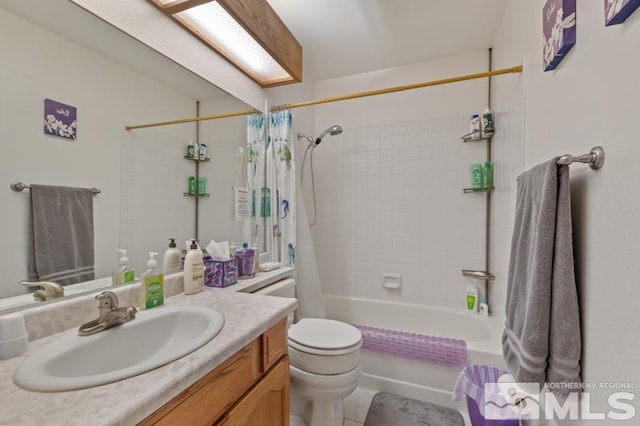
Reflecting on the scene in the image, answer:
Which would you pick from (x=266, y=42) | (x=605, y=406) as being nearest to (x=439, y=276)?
(x=605, y=406)

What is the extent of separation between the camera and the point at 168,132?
1.25 metres

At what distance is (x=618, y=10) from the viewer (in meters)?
0.62

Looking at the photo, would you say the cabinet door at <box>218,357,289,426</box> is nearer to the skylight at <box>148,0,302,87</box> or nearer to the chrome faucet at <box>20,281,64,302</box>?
the chrome faucet at <box>20,281,64,302</box>

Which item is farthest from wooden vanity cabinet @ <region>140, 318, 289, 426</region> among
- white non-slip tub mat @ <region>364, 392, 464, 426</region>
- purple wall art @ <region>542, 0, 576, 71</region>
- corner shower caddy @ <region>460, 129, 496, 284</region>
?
corner shower caddy @ <region>460, 129, 496, 284</region>

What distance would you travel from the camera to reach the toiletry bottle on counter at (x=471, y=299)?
2102 millimetres

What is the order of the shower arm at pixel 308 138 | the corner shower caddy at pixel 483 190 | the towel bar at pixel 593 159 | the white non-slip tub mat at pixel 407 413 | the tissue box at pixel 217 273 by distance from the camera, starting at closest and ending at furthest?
1. the towel bar at pixel 593 159
2. the tissue box at pixel 217 273
3. the white non-slip tub mat at pixel 407 413
4. the corner shower caddy at pixel 483 190
5. the shower arm at pixel 308 138

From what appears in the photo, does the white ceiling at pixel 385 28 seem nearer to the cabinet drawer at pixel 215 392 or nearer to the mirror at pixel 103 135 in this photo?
the mirror at pixel 103 135

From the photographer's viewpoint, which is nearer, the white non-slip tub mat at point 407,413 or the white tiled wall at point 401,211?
the white non-slip tub mat at point 407,413

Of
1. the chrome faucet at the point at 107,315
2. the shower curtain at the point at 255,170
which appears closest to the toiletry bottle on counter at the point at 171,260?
the chrome faucet at the point at 107,315

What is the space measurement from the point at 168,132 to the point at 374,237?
5.97 ft

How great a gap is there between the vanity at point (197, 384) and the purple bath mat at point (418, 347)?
0.97 metres

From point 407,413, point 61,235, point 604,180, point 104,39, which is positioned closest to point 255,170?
point 104,39

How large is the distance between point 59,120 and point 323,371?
1.44m

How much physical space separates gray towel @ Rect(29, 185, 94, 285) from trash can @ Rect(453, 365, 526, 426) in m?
1.66
